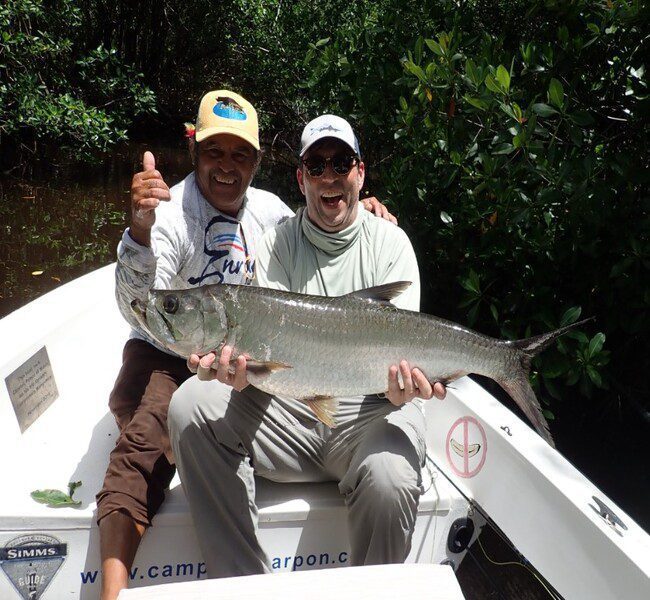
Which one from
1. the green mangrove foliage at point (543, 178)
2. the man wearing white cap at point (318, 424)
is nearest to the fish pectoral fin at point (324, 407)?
the man wearing white cap at point (318, 424)

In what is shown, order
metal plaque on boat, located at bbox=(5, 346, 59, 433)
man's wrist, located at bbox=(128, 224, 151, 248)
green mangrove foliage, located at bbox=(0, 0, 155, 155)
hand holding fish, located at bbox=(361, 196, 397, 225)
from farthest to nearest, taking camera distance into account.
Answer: green mangrove foliage, located at bbox=(0, 0, 155, 155) < hand holding fish, located at bbox=(361, 196, 397, 225) < metal plaque on boat, located at bbox=(5, 346, 59, 433) < man's wrist, located at bbox=(128, 224, 151, 248)

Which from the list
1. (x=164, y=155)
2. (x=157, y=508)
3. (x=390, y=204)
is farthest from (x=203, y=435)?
(x=164, y=155)

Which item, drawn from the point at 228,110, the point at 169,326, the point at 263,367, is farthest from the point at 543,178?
the point at 169,326

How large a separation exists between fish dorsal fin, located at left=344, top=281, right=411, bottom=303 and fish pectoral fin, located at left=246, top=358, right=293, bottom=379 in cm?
43

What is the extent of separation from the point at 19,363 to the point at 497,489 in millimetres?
2633

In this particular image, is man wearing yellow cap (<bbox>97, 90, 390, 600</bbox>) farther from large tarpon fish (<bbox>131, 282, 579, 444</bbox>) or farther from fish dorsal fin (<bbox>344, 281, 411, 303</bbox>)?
fish dorsal fin (<bbox>344, 281, 411, 303</bbox>)

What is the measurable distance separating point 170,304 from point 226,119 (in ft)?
4.39

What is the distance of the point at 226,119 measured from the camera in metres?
3.49

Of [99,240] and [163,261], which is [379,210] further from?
[99,240]

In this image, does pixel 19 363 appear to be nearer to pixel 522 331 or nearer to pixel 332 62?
pixel 522 331

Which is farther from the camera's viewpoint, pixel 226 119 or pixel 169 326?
pixel 226 119

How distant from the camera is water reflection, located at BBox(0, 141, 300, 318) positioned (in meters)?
8.41

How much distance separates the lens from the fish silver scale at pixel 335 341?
8.70 feet

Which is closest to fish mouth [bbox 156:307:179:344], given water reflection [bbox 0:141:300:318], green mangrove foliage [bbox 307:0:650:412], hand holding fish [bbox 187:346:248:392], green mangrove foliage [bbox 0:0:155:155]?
hand holding fish [bbox 187:346:248:392]
